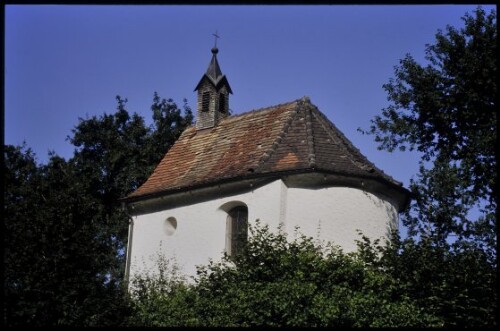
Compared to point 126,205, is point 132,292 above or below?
below

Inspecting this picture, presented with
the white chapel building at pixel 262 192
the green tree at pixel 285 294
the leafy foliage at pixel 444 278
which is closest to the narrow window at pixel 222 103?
the white chapel building at pixel 262 192

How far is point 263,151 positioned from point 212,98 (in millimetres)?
5528

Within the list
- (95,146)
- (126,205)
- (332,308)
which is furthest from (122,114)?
(332,308)

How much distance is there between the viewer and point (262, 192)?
869 inches

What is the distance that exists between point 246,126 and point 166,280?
6291mm

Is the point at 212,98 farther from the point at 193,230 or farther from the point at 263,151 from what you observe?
the point at 193,230

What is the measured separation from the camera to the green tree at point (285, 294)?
1702cm

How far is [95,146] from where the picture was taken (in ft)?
114

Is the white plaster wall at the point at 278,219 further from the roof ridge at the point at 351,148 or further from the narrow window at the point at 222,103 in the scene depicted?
the narrow window at the point at 222,103

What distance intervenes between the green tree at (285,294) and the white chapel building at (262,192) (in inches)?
39.5

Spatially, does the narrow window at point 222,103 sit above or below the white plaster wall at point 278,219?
above

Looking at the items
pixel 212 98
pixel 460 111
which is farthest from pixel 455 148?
pixel 212 98

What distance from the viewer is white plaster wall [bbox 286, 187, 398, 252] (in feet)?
70.7

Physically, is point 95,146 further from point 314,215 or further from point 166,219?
point 314,215
